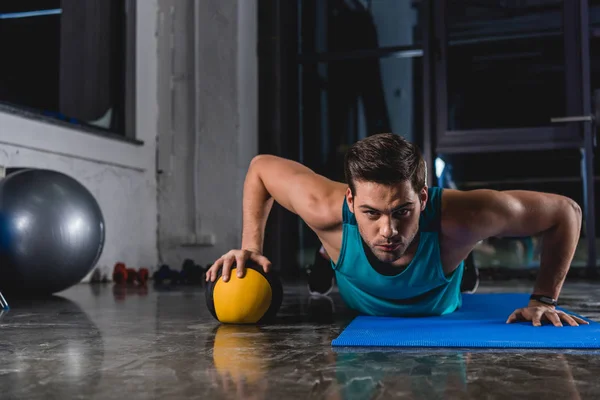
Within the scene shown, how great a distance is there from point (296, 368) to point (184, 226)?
4136 millimetres

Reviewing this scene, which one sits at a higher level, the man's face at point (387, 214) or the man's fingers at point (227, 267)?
the man's face at point (387, 214)

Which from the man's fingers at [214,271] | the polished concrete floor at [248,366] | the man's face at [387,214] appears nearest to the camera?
the polished concrete floor at [248,366]

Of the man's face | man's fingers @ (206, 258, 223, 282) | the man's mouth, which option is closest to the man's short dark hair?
the man's face

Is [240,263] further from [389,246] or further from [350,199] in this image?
[389,246]

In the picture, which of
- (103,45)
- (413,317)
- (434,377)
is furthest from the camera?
(103,45)

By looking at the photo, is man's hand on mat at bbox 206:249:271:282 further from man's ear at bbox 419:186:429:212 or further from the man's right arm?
man's ear at bbox 419:186:429:212

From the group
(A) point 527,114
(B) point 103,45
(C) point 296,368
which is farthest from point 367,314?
(A) point 527,114

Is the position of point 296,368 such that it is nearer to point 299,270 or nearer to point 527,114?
point 299,270

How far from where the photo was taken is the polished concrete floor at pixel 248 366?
127 centimetres

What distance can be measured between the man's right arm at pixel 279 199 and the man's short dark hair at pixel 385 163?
30cm

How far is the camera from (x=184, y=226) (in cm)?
550

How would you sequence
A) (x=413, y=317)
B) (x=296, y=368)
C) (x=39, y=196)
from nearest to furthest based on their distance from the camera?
(x=296, y=368)
(x=413, y=317)
(x=39, y=196)

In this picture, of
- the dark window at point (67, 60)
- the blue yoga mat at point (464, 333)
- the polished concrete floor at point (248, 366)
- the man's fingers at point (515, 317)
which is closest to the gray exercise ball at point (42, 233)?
the dark window at point (67, 60)

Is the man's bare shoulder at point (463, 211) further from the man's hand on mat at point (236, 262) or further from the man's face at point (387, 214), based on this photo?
the man's hand on mat at point (236, 262)
